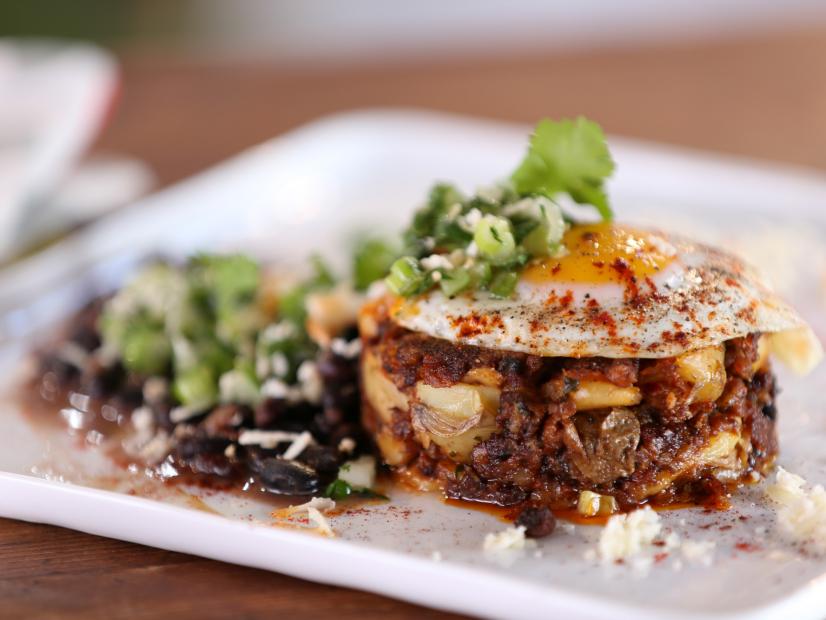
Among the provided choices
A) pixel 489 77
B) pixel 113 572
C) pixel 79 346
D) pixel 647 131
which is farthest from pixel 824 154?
pixel 113 572

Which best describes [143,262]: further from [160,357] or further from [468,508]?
[468,508]

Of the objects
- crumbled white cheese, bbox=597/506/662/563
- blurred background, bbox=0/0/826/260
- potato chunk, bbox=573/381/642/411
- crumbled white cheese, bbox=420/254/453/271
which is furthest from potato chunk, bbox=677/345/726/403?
blurred background, bbox=0/0/826/260

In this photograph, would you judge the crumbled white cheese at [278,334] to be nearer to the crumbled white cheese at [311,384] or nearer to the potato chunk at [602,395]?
the crumbled white cheese at [311,384]

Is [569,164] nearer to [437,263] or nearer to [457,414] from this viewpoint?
[437,263]

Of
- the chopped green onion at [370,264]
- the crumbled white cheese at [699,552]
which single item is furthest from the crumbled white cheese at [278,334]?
the crumbled white cheese at [699,552]

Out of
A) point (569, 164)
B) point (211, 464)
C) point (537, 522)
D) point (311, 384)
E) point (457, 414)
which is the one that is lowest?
point (211, 464)

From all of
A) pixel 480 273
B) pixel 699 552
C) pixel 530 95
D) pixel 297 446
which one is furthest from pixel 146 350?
pixel 530 95

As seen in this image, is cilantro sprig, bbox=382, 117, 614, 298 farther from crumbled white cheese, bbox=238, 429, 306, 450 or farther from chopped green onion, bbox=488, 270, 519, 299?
crumbled white cheese, bbox=238, 429, 306, 450
